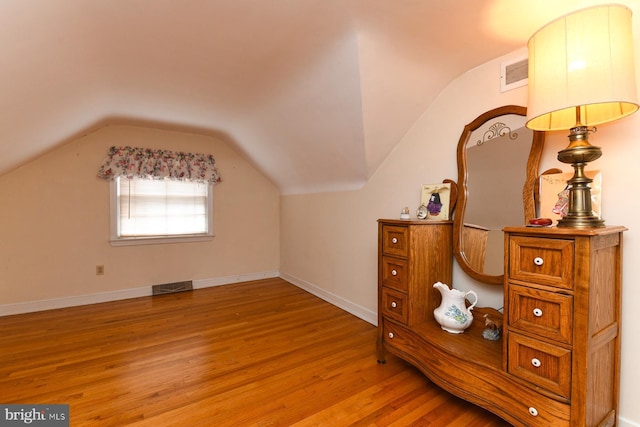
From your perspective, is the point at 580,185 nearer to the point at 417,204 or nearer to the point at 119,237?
the point at 417,204

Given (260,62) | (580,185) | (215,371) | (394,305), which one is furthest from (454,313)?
(260,62)

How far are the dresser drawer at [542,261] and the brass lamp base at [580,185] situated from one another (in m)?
0.15

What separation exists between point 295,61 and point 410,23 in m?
0.78

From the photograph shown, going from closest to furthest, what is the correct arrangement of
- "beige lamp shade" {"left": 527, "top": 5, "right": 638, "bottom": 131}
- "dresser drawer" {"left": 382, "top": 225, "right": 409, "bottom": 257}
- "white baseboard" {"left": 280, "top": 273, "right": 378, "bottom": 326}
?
"beige lamp shade" {"left": 527, "top": 5, "right": 638, "bottom": 131} < "dresser drawer" {"left": 382, "top": 225, "right": 409, "bottom": 257} < "white baseboard" {"left": 280, "top": 273, "right": 378, "bottom": 326}

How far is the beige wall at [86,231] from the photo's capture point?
3.03 m

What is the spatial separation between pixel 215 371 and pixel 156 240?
92.0 inches

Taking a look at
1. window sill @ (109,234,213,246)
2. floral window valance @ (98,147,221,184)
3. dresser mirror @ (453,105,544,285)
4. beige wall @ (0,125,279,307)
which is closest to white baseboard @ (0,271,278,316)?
beige wall @ (0,125,279,307)

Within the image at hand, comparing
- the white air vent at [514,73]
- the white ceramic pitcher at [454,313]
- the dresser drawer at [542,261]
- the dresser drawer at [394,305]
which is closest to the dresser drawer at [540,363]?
the dresser drawer at [542,261]

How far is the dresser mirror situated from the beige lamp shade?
1.63 ft

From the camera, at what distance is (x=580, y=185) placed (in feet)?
4.09

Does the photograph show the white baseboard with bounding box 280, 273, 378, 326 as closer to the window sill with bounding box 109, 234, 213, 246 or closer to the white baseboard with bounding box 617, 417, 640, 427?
the window sill with bounding box 109, 234, 213, 246

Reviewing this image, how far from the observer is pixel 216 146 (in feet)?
13.4

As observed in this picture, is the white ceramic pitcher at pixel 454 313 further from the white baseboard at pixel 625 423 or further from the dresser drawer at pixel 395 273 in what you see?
the white baseboard at pixel 625 423

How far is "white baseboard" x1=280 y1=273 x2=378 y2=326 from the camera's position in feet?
9.16
